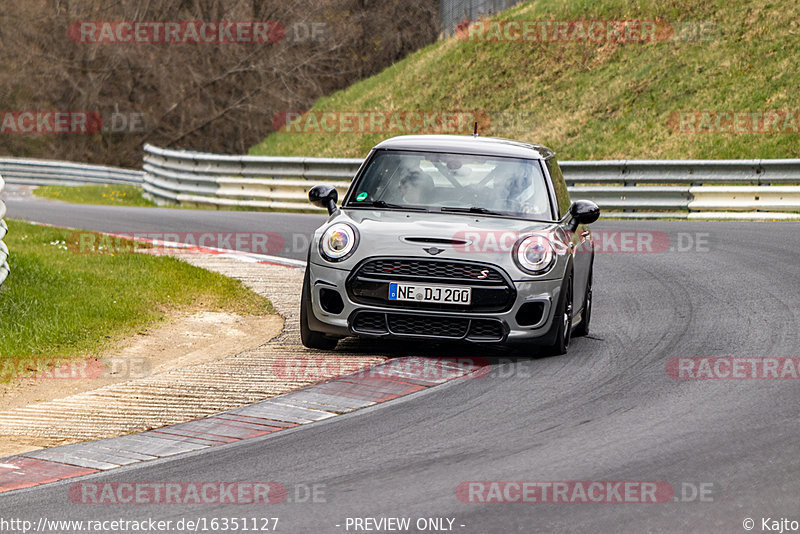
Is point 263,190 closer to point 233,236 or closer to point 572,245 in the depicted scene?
point 233,236

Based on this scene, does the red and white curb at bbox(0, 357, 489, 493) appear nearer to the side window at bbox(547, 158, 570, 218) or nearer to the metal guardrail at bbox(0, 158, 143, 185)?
the side window at bbox(547, 158, 570, 218)

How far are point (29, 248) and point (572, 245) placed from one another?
8.10m

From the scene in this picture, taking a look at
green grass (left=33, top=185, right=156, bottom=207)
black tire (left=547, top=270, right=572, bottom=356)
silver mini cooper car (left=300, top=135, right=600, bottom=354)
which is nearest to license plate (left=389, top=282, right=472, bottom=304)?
silver mini cooper car (left=300, top=135, right=600, bottom=354)

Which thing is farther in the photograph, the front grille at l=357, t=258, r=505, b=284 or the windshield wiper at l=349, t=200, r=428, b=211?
the windshield wiper at l=349, t=200, r=428, b=211

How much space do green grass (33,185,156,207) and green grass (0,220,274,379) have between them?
15661mm

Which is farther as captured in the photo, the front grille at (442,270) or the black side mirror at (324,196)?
the black side mirror at (324,196)

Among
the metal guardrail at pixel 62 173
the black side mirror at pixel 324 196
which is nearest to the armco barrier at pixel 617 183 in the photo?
the black side mirror at pixel 324 196

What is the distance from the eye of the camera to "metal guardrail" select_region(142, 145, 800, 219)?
19.9 meters

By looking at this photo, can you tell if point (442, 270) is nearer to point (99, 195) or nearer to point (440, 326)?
point (440, 326)

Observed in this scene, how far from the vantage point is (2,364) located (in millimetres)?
8609

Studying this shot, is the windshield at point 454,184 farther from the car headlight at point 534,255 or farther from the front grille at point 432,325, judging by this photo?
the front grille at point 432,325

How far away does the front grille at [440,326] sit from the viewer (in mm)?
8242

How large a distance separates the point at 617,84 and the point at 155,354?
76.7ft

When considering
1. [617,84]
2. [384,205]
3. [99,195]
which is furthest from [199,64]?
[384,205]
